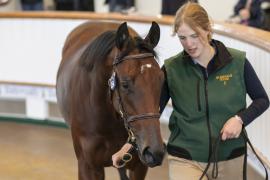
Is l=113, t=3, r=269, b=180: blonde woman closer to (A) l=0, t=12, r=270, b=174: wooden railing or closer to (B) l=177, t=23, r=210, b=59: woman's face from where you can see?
(B) l=177, t=23, r=210, b=59: woman's face

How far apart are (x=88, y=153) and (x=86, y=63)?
448 millimetres

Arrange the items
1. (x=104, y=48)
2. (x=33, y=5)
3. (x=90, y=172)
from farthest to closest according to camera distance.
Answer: (x=33, y=5) → (x=90, y=172) → (x=104, y=48)

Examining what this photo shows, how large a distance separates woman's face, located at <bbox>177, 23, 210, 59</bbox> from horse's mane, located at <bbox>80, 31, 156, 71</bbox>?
15 cm

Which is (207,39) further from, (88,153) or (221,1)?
(221,1)

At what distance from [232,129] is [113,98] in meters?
0.49

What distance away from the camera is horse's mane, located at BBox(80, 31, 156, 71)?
2117mm

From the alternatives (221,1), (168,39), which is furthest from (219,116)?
(221,1)

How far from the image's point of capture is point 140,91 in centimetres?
198

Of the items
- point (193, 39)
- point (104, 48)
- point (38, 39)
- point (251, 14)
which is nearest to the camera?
point (193, 39)

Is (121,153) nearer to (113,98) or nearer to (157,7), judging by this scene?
(113,98)

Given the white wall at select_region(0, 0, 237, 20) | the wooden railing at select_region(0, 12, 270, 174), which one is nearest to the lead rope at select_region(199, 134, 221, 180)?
the wooden railing at select_region(0, 12, 270, 174)

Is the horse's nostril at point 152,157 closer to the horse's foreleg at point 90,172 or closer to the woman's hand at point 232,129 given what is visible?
the woman's hand at point 232,129

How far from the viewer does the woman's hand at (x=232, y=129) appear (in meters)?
1.97

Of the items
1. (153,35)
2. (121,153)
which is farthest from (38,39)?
(121,153)
